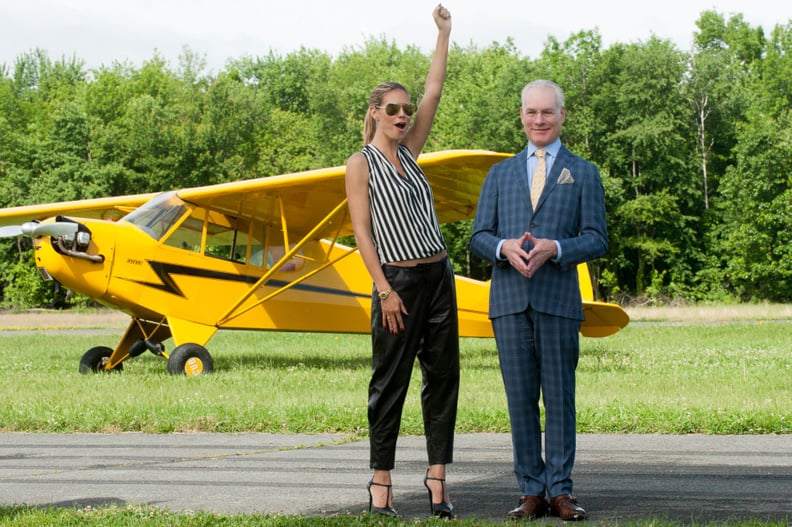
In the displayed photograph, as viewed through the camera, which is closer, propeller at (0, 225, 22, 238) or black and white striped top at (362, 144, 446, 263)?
black and white striped top at (362, 144, 446, 263)

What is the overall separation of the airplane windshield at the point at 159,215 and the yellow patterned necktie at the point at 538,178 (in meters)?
9.96

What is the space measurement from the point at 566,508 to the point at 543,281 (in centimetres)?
96

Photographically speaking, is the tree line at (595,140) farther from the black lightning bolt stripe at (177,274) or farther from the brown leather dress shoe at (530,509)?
the brown leather dress shoe at (530,509)

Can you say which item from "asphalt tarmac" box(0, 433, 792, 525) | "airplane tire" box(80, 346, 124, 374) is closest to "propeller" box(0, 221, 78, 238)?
"airplane tire" box(80, 346, 124, 374)

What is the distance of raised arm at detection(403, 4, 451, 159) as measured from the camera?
15.1 feet

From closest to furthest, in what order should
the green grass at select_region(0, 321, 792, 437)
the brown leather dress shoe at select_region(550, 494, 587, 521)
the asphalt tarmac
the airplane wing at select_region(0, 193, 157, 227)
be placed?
the brown leather dress shoe at select_region(550, 494, 587, 521)
the asphalt tarmac
the green grass at select_region(0, 321, 792, 437)
the airplane wing at select_region(0, 193, 157, 227)

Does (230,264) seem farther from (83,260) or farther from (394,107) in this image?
(394,107)

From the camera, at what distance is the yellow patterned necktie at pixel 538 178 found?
4398 millimetres

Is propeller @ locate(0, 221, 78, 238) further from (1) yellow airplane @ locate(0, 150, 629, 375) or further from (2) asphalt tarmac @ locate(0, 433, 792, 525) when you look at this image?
(2) asphalt tarmac @ locate(0, 433, 792, 525)

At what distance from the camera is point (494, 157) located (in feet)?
38.8

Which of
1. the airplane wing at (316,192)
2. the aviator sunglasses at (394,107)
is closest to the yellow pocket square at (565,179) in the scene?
the aviator sunglasses at (394,107)

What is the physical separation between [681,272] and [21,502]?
4202 centimetres

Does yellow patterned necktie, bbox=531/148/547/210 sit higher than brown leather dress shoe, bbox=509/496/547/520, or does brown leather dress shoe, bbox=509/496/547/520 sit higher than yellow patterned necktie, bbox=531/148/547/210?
yellow patterned necktie, bbox=531/148/547/210

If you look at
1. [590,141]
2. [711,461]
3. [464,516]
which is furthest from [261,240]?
[590,141]
